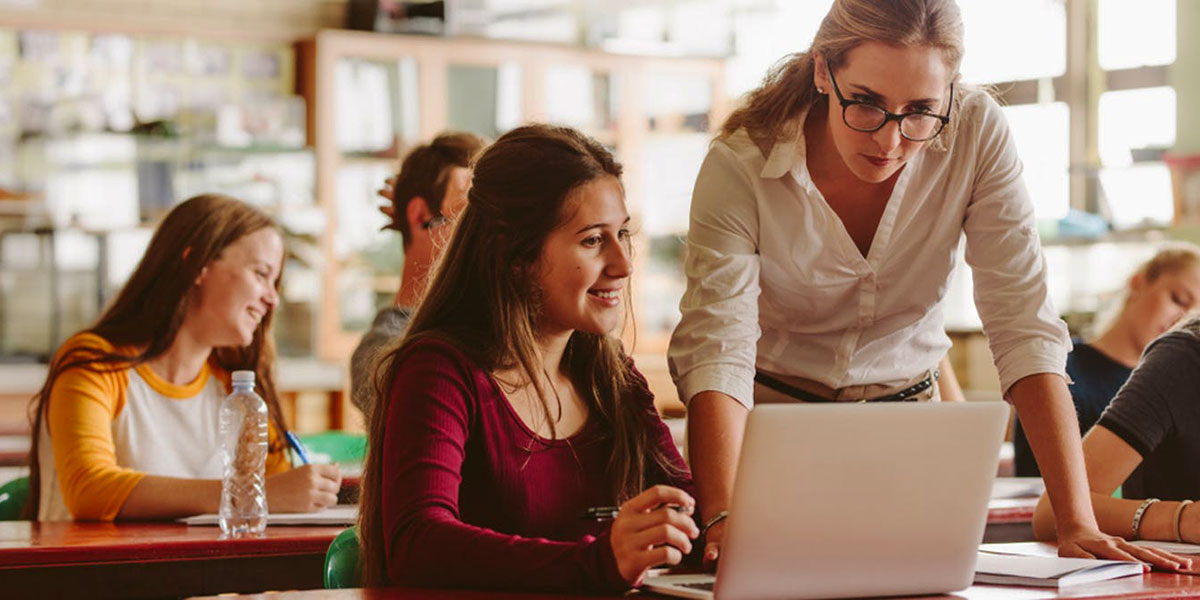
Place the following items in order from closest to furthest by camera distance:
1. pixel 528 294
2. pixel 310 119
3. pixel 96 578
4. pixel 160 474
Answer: pixel 528 294 < pixel 96 578 < pixel 160 474 < pixel 310 119

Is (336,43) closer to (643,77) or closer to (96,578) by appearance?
(643,77)

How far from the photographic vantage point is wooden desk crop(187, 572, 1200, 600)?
1.44m

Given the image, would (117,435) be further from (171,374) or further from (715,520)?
(715,520)

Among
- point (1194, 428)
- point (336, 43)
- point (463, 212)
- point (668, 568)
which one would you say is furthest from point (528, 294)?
point (336, 43)

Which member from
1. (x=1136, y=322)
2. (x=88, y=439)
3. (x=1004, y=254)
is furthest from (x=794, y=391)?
(x=1136, y=322)

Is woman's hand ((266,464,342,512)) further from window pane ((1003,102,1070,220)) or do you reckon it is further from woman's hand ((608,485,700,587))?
window pane ((1003,102,1070,220))

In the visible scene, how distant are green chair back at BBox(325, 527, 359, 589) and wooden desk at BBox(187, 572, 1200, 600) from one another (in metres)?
0.30

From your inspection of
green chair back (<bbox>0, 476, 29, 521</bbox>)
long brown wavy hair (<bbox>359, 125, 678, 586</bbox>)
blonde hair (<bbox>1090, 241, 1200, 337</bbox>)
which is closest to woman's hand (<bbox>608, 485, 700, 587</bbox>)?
long brown wavy hair (<bbox>359, 125, 678, 586</bbox>)

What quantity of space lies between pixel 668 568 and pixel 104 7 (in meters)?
5.12

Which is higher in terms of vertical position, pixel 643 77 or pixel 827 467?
pixel 643 77

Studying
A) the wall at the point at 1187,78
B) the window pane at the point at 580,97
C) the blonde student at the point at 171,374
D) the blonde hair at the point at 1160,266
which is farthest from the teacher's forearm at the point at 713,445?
the window pane at the point at 580,97

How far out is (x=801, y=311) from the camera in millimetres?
2107

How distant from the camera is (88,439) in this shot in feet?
8.25

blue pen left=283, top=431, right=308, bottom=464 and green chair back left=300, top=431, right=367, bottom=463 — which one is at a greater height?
blue pen left=283, top=431, right=308, bottom=464
